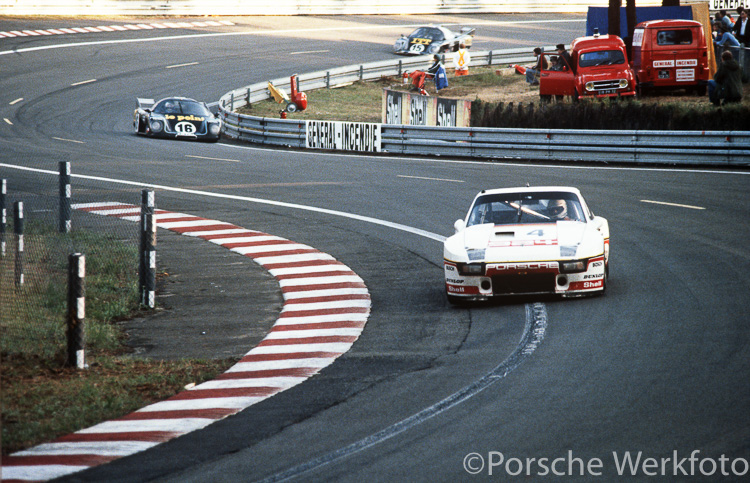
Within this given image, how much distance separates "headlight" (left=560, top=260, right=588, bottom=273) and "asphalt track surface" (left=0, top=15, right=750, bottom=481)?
0.39m

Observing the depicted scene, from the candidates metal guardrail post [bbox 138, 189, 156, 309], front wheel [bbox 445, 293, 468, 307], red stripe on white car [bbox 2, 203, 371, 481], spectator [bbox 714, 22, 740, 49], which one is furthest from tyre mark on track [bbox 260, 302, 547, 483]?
spectator [bbox 714, 22, 740, 49]

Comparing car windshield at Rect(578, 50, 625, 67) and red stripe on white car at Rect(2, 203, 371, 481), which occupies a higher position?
car windshield at Rect(578, 50, 625, 67)

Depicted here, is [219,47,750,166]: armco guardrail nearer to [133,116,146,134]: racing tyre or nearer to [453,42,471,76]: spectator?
[133,116,146,134]: racing tyre

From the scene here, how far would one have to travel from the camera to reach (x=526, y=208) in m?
12.0

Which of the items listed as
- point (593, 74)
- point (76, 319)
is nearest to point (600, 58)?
point (593, 74)

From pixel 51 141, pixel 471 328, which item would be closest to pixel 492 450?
pixel 471 328

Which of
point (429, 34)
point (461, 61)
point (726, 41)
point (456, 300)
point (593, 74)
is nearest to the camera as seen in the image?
point (456, 300)

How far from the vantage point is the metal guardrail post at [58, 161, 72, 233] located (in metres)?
14.1

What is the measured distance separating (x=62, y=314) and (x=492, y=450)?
18.5 ft

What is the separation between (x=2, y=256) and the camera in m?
11.1

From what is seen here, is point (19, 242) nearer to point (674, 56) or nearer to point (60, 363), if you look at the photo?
point (60, 363)

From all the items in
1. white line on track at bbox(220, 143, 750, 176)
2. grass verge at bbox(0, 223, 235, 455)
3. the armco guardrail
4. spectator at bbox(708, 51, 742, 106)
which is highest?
spectator at bbox(708, 51, 742, 106)

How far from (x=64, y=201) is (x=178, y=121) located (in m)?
16.2

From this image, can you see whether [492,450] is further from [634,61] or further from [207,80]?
[207,80]
